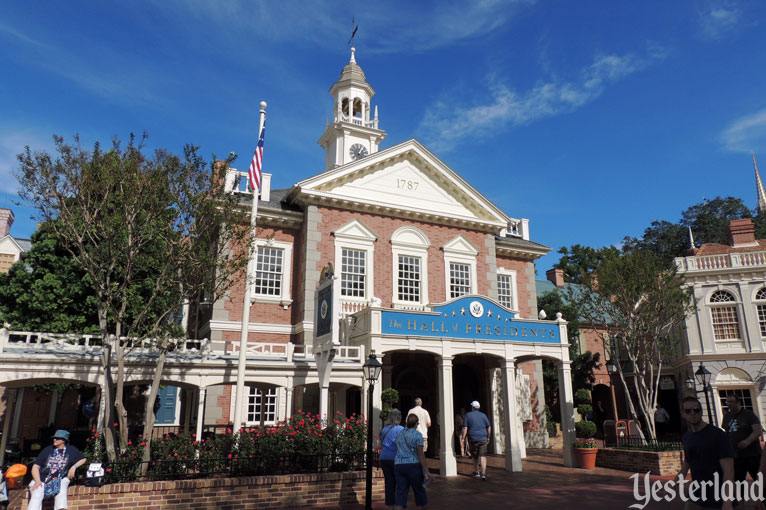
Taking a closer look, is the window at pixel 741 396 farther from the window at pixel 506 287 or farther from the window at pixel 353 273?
the window at pixel 353 273

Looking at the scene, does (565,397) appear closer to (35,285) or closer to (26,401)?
(35,285)

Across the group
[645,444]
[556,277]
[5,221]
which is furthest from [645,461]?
[5,221]

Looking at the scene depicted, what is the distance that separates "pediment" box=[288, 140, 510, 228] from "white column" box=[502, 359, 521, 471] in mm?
7573

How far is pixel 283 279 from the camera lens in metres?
20.7

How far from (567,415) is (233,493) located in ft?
39.5

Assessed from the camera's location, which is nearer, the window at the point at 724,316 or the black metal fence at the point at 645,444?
the black metal fence at the point at 645,444

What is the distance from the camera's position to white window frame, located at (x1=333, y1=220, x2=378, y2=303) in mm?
20781

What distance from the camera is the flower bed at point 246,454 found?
35.4ft

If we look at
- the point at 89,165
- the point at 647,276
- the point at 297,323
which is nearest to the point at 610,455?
the point at 647,276

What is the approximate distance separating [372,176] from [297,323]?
690cm

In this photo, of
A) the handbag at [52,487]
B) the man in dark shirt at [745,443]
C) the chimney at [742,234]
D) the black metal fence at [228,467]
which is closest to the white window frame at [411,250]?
the black metal fence at [228,467]

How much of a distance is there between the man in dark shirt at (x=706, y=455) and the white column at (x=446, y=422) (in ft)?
33.7

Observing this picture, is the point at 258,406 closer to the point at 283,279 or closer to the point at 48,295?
the point at 283,279

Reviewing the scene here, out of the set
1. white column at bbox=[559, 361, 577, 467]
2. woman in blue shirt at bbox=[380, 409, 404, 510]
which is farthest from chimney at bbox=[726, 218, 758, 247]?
woman in blue shirt at bbox=[380, 409, 404, 510]
